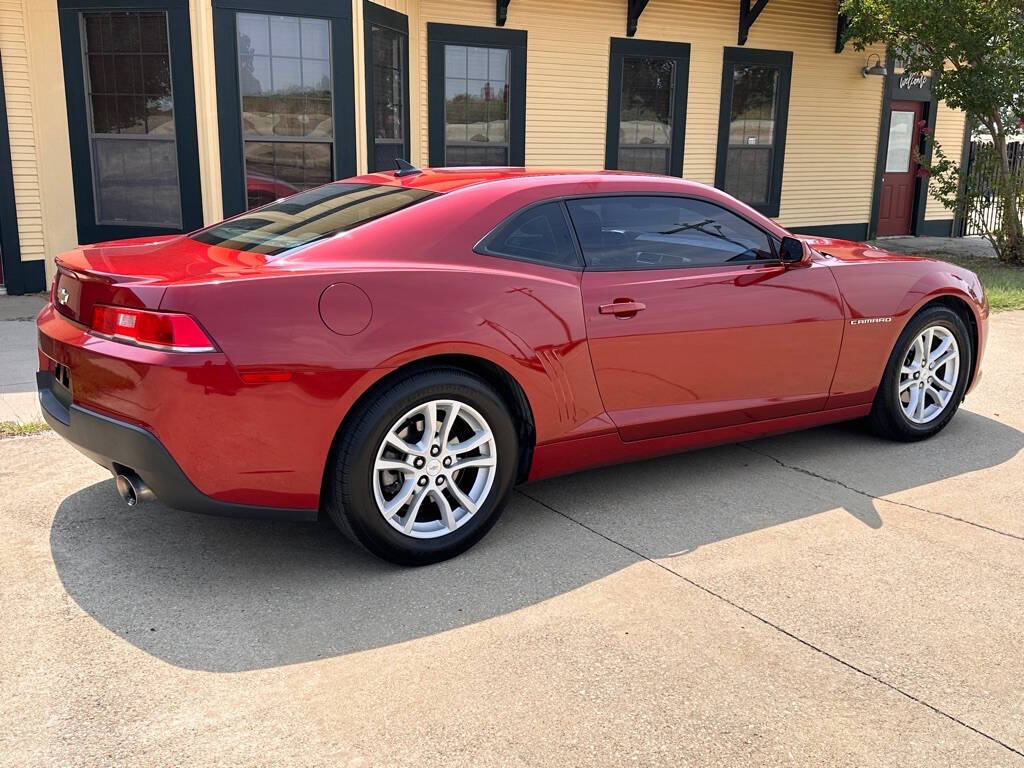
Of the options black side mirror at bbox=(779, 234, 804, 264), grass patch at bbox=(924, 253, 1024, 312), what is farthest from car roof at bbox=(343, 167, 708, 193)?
grass patch at bbox=(924, 253, 1024, 312)

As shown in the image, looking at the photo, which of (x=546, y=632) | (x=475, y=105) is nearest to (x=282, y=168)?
(x=475, y=105)

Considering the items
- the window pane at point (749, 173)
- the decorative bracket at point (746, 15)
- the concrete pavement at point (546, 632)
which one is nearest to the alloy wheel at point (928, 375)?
the concrete pavement at point (546, 632)

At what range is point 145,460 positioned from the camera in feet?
11.2

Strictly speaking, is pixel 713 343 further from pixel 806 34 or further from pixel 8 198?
pixel 806 34

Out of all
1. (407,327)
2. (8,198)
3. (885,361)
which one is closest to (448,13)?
(8,198)

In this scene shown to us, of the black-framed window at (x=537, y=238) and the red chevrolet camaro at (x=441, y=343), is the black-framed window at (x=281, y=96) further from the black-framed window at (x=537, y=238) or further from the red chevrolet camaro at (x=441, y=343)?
the black-framed window at (x=537, y=238)

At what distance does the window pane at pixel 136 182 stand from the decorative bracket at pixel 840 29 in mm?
10251

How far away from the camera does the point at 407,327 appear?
3.66 m

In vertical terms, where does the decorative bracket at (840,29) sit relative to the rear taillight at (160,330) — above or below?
above

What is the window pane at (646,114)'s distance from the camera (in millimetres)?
13414

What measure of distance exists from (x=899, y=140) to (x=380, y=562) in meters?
15.1

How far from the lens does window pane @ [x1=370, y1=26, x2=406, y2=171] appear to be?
1057cm

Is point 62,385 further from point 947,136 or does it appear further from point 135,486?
point 947,136

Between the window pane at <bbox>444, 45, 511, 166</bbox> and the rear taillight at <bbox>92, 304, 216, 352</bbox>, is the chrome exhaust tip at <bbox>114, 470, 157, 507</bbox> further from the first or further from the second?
the window pane at <bbox>444, 45, 511, 166</bbox>
